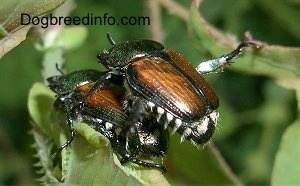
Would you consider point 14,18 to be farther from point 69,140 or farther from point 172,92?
point 172,92

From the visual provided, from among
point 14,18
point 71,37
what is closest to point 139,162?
point 14,18

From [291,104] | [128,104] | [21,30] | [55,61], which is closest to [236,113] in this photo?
[291,104]

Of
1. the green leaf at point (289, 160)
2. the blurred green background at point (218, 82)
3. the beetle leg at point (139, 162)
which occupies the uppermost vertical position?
the beetle leg at point (139, 162)

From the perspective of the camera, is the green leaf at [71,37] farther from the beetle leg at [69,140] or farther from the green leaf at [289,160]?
the green leaf at [289,160]

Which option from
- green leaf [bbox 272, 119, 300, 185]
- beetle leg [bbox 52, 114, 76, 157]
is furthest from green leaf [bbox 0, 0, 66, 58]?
green leaf [bbox 272, 119, 300, 185]

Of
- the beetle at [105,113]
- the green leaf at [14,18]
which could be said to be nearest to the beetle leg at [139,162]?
the beetle at [105,113]

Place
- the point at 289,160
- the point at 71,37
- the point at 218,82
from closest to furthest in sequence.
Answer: the point at 289,160, the point at 71,37, the point at 218,82
